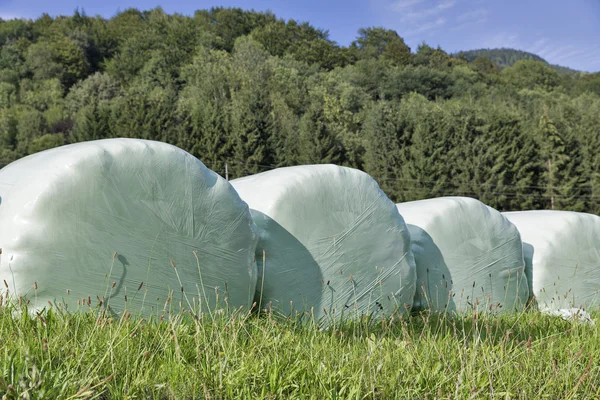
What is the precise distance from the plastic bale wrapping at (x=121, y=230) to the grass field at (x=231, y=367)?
0.21m

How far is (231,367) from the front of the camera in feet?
6.98

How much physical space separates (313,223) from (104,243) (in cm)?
140

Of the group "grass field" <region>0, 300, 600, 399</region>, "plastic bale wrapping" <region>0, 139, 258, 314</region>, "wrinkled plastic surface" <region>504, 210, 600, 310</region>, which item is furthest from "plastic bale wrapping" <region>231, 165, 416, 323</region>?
"wrinkled plastic surface" <region>504, 210, 600, 310</region>

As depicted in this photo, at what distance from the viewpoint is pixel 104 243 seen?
9.11ft

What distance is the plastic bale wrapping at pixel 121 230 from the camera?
2.63 meters

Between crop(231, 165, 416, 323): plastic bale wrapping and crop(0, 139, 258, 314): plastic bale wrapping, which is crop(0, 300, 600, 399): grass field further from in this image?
crop(231, 165, 416, 323): plastic bale wrapping

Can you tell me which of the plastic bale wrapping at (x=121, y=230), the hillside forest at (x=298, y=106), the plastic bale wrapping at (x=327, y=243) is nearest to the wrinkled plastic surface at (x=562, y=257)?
the plastic bale wrapping at (x=327, y=243)

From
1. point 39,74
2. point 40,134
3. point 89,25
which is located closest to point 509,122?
point 40,134

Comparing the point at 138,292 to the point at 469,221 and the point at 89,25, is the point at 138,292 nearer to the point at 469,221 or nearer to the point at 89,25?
the point at 469,221

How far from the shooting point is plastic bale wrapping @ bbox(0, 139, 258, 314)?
2629 mm

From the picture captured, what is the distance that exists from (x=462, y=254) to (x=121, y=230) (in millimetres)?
2979

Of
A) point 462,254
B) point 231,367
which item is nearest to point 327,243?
point 462,254

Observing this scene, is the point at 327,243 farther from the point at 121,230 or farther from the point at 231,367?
the point at 231,367

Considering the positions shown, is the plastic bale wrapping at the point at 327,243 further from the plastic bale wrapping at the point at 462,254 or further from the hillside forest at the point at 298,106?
the hillside forest at the point at 298,106
